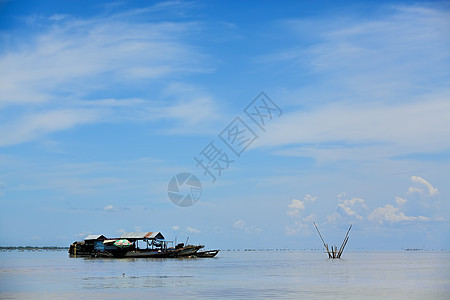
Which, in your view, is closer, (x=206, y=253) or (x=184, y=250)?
(x=184, y=250)

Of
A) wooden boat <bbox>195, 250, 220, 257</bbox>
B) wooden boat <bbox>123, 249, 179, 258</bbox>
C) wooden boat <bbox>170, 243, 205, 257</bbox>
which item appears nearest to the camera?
wooden boat <bbox>123, 249, 179, 258</bbox>

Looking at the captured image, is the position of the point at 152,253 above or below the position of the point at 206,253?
above

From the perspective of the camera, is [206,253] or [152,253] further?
[206,253]

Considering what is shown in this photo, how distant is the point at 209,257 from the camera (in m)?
79.4

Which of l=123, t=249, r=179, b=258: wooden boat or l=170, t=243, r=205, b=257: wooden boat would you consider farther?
l=170, t=243, r=205, b=257: wooden boat

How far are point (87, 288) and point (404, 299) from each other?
1763 cm

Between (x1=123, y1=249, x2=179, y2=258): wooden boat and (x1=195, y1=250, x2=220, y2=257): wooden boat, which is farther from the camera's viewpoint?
(x1=195, y1=250, x2=220, y2=257): wooden boat

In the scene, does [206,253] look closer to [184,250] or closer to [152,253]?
[184,250]

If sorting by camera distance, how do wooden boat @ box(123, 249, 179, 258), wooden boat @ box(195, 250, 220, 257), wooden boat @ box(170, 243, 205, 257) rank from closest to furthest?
wooden boat @ box(123, 249, 179, 258) → wooden boat @ box(170, 243, 205, 257) → wooden boat @ box(195, 250, 220, 257)

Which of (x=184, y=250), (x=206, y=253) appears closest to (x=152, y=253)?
(x=184, y=250)

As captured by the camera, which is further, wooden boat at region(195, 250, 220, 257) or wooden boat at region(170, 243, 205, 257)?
wooden boat at region(195, 250, 220, 257)

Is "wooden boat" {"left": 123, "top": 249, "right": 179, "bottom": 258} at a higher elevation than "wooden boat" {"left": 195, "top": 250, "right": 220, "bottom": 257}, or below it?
higher

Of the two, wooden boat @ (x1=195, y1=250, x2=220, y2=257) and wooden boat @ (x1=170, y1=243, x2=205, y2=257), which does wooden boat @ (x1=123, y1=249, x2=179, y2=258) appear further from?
wooden boat @ (x1=195, y1=250, x2=220, y2=257)

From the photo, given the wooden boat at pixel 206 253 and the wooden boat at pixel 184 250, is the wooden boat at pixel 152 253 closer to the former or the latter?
the wooden boat at pixel 184 250
